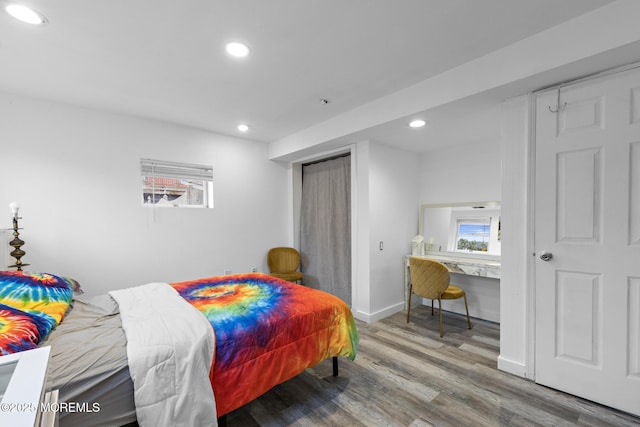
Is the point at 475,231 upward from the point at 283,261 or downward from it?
upward

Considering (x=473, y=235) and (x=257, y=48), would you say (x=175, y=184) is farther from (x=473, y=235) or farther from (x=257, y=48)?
(x=473, y=235)

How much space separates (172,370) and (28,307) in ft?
3.50

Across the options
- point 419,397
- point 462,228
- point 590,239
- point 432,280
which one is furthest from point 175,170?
point 590,239

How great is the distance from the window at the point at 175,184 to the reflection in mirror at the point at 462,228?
3.05 metres

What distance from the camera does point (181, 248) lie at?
3.43m

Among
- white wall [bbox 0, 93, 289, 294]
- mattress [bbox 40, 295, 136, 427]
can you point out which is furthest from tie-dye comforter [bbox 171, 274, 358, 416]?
white wall [bbox 0, 93, 289, 294]

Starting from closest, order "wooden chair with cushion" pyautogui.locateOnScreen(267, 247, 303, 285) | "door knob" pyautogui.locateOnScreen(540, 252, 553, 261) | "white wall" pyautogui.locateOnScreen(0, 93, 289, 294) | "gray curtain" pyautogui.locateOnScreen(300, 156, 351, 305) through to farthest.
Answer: "door knob" pyautogui.locateOnScreen(540, 252, 553, 261)
"white wall" pyautogui.locateOnScreen(0, 93, 289, 294)
"gray curtain" pyautogui.locateOnScreen(300, 156, 351, 305)
"wooden chair with cushion" pyautogui.locateOnScreen(267, 247, 303, 285)

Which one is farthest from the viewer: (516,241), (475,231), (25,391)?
(475,231)

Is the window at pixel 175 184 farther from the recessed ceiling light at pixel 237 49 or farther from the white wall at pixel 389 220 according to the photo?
the white wall at pixel 389 220

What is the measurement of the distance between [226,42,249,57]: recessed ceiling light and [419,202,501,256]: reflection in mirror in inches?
121

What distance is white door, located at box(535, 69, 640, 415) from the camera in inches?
68.7

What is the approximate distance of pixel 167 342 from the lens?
1.44 meters

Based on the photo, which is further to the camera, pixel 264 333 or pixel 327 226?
pixel 327 226

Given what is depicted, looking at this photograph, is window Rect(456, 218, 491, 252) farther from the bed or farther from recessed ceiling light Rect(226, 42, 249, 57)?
recessed ceiling light Rect(226, 42, 249, 57)
